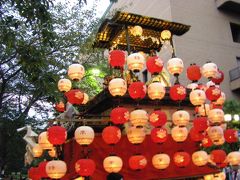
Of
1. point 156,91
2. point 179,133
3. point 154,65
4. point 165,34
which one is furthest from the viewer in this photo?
point 165,34

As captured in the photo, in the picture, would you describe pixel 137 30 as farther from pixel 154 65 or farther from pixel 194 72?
pixel 194 72

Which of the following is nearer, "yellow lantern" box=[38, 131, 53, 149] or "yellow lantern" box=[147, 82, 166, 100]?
"yellow lantern" box=[147, 82, 166, 100]

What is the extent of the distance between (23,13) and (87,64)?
439 inches

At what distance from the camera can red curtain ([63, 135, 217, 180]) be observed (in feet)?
26.9

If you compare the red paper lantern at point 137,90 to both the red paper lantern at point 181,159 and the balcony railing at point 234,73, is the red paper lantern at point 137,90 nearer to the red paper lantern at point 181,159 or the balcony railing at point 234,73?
the red paper lantern at point 181,159

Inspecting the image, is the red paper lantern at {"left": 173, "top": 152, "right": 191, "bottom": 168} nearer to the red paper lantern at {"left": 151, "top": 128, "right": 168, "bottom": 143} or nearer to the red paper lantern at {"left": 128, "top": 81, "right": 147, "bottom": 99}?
the red paper lantern at {"left": 151, "top": 128, "right": 168, "bottom": 143}

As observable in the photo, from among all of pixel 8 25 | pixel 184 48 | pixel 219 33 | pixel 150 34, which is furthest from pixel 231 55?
pixel 8 25

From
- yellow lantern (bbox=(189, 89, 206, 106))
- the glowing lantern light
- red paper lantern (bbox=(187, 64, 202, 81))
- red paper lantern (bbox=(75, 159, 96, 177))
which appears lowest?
red paper lantern (bbox=(75, 159, 96, 177))

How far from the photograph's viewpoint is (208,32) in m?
24.1

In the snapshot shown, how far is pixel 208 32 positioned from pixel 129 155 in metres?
18.0

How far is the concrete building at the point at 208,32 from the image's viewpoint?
2247 cm

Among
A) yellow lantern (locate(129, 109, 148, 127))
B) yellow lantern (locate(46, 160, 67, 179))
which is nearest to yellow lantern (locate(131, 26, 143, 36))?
yellow lantern (locate(129, 109, 148, 127))

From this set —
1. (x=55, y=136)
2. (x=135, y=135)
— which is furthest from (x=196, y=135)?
(x=55, y=136)

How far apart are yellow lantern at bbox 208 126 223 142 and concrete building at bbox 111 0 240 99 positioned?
12523mm
